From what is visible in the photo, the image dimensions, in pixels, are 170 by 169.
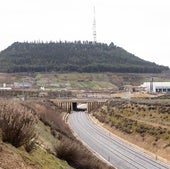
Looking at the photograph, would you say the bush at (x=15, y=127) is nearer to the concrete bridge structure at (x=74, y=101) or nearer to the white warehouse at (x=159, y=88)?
the concrete bridge structure at (x=74, y=101)

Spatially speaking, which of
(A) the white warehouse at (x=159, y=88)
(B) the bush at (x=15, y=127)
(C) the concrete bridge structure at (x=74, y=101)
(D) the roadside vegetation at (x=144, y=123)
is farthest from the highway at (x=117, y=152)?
(A) the white warehouse at (x=159, y=88)

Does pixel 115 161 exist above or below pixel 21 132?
below

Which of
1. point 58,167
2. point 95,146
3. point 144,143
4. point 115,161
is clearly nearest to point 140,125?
point 144,143

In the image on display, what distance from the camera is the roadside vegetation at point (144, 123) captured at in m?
68.0

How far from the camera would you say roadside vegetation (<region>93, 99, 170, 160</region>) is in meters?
68.0

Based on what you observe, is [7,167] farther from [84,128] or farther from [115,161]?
[84,128]

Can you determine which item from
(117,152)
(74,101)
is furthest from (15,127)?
(74,101)

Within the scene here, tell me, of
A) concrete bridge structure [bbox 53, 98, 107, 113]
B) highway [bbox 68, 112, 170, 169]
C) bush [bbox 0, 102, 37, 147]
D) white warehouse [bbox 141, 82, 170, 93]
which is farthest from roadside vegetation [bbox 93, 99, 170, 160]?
white warehouse [bbox 141, 82, 170, 93]

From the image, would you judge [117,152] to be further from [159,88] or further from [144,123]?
[159,88]

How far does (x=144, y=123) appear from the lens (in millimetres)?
85938

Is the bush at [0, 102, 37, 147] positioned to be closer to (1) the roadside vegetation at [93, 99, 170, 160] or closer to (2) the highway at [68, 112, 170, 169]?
(2) the highway at [68, 112, 170, 169]

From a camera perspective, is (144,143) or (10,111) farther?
(144,143)

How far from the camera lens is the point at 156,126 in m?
79.8

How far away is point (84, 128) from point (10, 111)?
77.8 m
